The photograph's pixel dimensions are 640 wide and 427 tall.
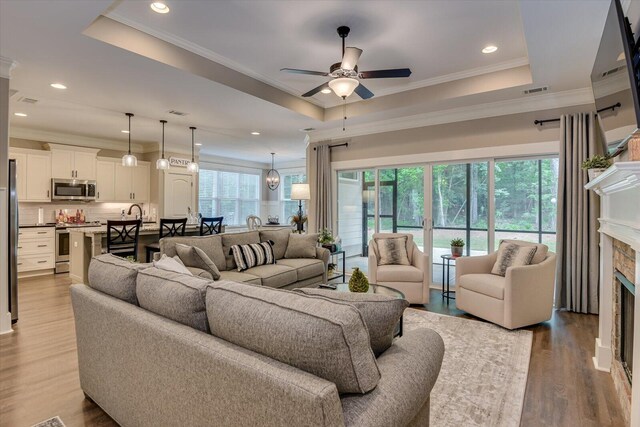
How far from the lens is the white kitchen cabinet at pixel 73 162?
257 inches

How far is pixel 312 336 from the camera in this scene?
109 centimetres

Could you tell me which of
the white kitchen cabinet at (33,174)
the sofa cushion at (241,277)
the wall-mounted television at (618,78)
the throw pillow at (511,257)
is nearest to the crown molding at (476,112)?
the wall-mounted television at (618,78)

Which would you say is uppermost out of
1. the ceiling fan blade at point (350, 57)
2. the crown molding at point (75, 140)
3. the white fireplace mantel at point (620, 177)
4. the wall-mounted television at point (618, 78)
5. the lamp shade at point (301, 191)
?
the crown molding at point (75, 140)

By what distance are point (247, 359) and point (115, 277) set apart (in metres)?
1.28

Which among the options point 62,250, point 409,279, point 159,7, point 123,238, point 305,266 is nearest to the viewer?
point 159,7

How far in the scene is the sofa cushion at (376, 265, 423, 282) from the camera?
4305 millimetres

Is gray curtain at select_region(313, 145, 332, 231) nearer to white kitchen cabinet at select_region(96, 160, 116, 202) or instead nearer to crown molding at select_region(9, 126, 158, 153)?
crown molding at select_region(9, 126, 158, 153)

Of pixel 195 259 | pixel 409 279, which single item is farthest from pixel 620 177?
pixel 195 259

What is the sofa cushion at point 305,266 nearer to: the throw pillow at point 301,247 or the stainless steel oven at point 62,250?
the throw pillow at point 301,247

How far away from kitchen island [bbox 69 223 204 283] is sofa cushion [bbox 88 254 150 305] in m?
3.44

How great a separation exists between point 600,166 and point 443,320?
7.09ft

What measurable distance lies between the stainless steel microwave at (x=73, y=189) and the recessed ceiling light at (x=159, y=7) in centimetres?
521

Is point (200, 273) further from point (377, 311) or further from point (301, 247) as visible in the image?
point (377, 311)

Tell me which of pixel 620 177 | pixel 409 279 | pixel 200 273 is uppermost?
pixel 620 177
